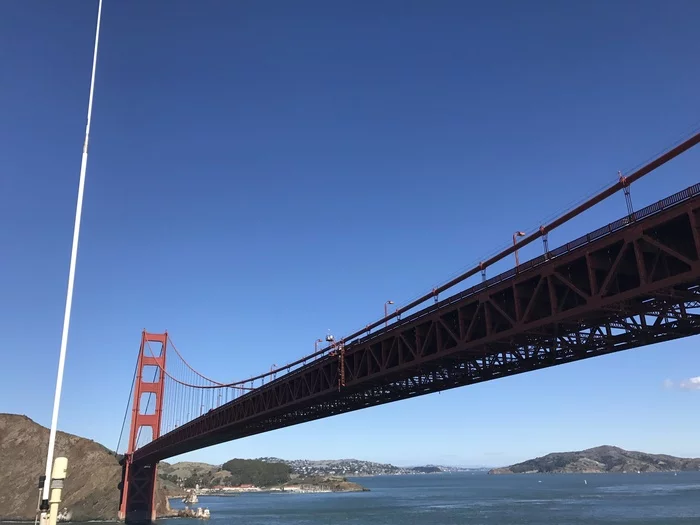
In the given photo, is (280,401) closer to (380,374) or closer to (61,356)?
(380,374)

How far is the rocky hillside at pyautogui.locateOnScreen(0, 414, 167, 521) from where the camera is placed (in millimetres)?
93438

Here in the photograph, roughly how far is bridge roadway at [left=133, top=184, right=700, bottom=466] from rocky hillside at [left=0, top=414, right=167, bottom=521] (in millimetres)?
69020

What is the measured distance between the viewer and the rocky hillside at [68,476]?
307 feet

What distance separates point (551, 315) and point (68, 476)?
108 meters

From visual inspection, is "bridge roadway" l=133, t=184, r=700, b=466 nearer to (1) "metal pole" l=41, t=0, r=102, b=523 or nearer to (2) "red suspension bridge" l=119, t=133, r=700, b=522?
(2) "red suspension bridge" l=119, t=133, r=700, b=522

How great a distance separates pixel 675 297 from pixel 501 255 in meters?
10.2

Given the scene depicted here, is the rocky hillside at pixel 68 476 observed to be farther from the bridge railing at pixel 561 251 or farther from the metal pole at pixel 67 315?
the metal pole at pixel 67 315

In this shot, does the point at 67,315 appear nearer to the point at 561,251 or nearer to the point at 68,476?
the point at 561,251

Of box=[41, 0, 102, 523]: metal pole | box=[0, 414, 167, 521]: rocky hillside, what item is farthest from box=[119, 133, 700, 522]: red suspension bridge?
box=[0, 414, 167, 521]: rocky hillside

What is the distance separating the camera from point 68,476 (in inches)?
4085

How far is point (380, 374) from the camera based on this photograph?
3781 centimetres

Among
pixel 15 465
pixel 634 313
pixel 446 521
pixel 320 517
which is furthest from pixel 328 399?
pixel 15 465

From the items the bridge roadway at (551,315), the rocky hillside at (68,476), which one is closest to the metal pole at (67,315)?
the bridge roadway at (551,315)

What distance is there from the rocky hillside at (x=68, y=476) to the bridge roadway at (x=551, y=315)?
6902 cm
